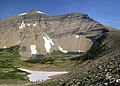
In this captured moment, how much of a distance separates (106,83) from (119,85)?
2.13 m

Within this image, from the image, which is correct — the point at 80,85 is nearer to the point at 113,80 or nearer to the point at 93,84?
the point at 93,84

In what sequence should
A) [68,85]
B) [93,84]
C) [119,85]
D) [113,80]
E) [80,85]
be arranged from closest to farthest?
[119,85]
[113,80]
[93,84]
[80,85]
[68,85]

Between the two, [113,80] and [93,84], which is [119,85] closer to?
[113,80]

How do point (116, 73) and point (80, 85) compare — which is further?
point (80, 85)

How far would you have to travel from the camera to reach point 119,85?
2002 centimetres

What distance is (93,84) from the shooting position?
2498 centimetres

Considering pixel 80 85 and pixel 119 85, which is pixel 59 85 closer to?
pixel 80 85

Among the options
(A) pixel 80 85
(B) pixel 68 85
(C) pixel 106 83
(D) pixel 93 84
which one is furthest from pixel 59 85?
(C) pixel 106 83

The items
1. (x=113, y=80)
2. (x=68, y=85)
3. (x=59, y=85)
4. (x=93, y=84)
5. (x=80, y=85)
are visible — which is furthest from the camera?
(x=59, y=85)

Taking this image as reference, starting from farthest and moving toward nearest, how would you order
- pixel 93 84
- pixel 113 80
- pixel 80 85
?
pixel 80 85, pixel 93 84, pixel 113 80

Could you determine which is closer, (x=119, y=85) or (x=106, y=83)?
(x=119, y=85)

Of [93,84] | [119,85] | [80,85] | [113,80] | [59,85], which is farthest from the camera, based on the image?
[59,85]

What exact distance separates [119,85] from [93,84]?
5154 mm

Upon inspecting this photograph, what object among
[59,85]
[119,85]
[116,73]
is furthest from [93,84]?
[59,85]
